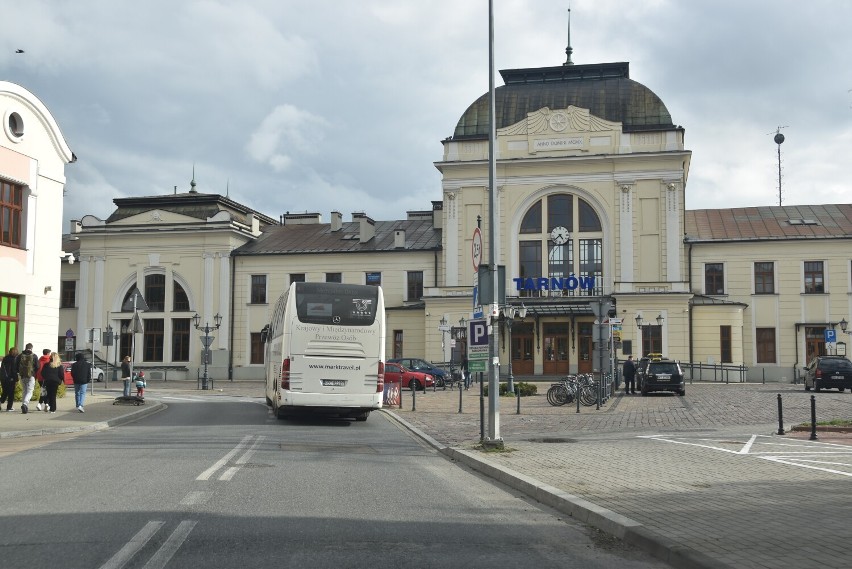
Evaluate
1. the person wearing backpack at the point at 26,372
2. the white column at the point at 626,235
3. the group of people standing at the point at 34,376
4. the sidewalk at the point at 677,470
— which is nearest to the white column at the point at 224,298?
the white column at the point at 626,235

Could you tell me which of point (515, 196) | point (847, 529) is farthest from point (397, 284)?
point (847, 529)

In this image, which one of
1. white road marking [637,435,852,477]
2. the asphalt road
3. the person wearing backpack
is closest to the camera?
the asphalt road

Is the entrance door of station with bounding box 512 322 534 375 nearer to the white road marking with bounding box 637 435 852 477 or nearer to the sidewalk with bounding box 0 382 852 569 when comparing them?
the sidewalk with bounding box 0 382 852 569

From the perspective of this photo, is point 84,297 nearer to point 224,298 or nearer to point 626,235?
point 224,298

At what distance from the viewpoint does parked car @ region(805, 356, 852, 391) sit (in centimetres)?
3688

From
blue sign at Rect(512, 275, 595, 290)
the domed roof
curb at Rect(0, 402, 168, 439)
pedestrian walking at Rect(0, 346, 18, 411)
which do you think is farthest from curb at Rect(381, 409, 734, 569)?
the domed roof

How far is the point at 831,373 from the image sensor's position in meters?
37.2

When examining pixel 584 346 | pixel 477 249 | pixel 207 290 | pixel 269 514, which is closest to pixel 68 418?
pixel 477 249

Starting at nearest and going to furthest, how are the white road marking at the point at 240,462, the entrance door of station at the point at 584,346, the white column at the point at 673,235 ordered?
the white road marking at the point at 240,462 → the white column at the point at 673,235 → the entrance door of station at the point at 584,346

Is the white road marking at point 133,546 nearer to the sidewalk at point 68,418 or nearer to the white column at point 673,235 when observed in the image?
the sidewalk at point 68,418

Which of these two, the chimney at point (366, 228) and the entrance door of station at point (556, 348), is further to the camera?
the chimney at point (366, 228)

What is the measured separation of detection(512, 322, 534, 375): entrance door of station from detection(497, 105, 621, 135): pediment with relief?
12373mm

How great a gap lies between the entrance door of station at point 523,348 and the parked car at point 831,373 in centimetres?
1890

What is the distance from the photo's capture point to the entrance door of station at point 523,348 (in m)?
54.0
